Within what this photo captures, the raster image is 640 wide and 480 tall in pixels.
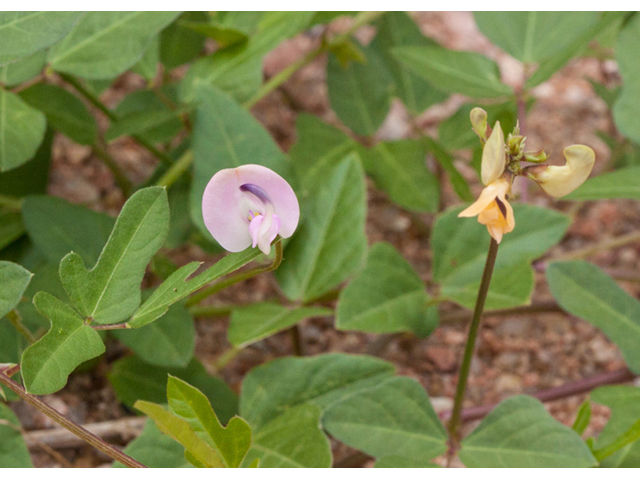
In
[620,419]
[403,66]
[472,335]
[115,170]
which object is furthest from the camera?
[403,66]

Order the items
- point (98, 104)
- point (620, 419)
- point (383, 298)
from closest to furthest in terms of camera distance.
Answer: point (620, 419)
point (383, 298)
point (98, 104)

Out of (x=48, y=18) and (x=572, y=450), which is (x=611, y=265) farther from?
(x=48, y=18)

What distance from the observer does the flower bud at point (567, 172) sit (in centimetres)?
54

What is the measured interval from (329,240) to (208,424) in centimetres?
38

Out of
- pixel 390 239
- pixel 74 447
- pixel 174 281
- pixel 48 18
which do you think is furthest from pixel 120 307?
pixel 390 239

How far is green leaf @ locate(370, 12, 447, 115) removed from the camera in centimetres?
130

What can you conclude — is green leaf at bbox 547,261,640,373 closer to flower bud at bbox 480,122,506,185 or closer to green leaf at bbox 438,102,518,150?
green leaf at bbox 438,102,518,150

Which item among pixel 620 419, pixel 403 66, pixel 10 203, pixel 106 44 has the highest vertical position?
pixel 403 66

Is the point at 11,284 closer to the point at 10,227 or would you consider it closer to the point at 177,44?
the point at 10,227

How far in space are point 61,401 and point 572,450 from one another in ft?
2.42

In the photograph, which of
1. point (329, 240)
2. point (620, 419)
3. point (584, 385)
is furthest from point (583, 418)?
point (329, 240)

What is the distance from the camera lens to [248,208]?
24.3 inches

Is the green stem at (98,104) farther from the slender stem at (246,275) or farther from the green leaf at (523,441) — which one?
the green leaf at (523,441)

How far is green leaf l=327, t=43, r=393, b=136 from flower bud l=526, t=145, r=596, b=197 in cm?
76
